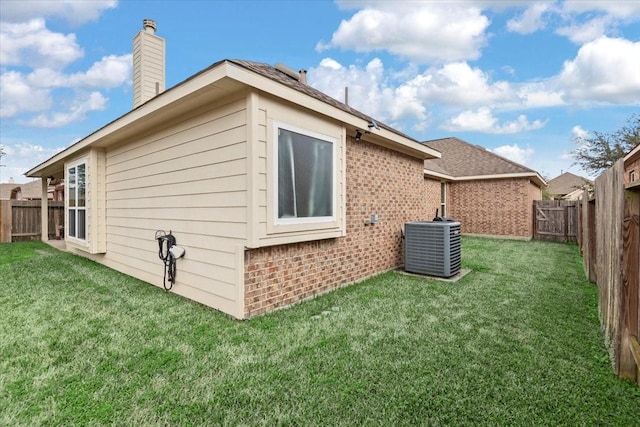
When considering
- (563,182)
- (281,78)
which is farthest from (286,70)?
(563,182)

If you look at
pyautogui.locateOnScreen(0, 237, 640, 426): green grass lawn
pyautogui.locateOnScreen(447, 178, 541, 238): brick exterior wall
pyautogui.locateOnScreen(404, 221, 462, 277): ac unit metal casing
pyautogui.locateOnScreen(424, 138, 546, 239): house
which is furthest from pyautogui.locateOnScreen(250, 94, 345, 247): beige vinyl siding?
pyautogui.locateOnScreen(447, 178, 541, 238): brick exterior wall

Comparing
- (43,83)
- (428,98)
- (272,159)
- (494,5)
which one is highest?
(428,98)

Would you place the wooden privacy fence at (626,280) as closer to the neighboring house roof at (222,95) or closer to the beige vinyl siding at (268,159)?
the beige vinyl siding at (268,159)

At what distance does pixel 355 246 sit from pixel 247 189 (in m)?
2.60

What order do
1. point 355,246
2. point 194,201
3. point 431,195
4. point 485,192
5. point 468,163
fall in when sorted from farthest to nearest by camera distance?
point 468,163, point 485,192, point 431,195, point 355,246, point 194,201

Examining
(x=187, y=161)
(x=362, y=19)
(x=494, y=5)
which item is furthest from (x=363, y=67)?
(x=187, y=161)

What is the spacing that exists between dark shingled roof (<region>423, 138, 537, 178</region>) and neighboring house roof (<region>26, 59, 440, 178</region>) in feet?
25.1

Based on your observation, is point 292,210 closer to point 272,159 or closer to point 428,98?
point 272,159

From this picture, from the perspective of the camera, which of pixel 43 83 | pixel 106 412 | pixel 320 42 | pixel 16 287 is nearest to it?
pixel 106 412

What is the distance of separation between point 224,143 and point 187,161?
3.22ft

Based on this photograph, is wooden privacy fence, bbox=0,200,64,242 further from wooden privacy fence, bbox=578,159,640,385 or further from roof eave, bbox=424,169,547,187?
wooden privacy fence, bbox=578,159,640,385

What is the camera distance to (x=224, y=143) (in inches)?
157

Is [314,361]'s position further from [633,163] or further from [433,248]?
[633,163]

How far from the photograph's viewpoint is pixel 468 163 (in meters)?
14.9
